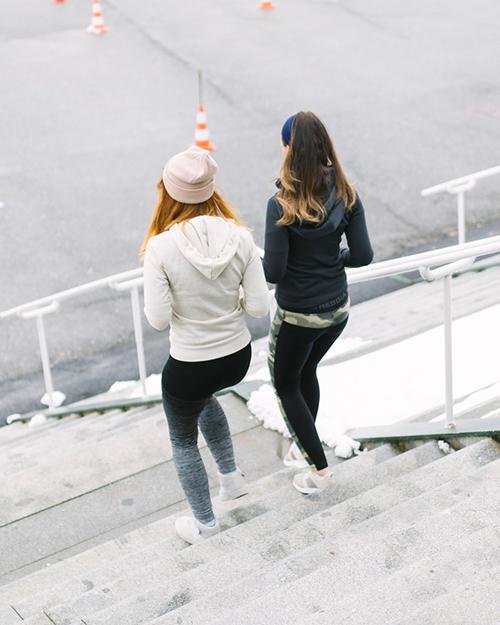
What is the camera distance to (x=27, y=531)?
191 inches

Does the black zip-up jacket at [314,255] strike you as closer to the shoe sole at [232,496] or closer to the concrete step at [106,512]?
the shoe sole at [232,496]

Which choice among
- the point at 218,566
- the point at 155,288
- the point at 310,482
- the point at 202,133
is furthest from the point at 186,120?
the point at 218,566

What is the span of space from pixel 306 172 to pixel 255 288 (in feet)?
1.46

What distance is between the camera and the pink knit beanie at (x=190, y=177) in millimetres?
3587

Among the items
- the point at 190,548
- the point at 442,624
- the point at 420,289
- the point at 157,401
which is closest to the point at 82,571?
the point at 190,548

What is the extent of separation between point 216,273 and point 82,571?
141cm

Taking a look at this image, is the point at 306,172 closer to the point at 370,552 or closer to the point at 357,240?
the point at 357,240

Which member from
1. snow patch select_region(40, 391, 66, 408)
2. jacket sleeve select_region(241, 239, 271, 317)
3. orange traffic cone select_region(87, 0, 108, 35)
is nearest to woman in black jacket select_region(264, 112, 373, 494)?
jacket sleeve select_region(241, 239, 271, 317)

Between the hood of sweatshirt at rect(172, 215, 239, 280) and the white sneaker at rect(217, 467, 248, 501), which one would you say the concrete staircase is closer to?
the white sneaker at rect(217, 467, 248, 501)

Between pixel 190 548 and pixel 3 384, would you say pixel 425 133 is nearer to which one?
pixel 3 384

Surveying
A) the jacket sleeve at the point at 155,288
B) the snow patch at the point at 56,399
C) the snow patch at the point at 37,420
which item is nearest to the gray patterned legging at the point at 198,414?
the jacket sleeve at the point at 155,288

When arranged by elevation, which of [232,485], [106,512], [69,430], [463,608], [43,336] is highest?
[463,608]

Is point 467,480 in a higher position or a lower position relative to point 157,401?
higher

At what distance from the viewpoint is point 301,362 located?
13.8 ft
